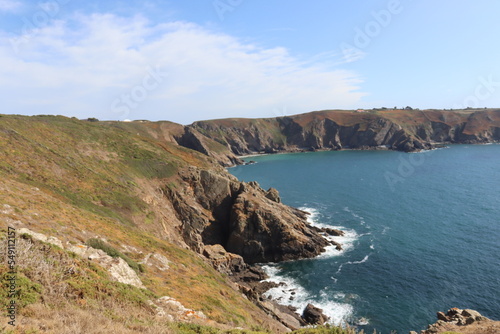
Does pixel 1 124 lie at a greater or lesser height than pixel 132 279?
greater

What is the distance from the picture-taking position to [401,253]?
5353cm

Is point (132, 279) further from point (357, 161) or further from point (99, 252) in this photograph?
point (357, 161)

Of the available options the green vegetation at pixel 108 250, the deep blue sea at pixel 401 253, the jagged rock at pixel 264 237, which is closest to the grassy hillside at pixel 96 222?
the green vegetation at pixel 108 250

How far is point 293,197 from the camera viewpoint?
9706 cm

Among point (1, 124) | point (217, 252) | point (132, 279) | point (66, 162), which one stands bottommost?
point (217, 252)

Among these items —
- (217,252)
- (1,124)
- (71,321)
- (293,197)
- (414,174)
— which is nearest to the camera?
(71,321)

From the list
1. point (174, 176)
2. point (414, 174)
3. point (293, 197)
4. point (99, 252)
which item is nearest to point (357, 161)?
point (414, 174)

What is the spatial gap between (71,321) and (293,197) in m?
88.8

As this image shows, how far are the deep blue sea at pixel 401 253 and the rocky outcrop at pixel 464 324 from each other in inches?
226

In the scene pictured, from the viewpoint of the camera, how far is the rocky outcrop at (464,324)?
23175 millimetres

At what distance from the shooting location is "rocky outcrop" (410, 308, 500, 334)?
2317 centimetres

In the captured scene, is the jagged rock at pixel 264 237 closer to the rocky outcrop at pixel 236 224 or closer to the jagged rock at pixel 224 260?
the rocky outcrop at pixel 236 224
